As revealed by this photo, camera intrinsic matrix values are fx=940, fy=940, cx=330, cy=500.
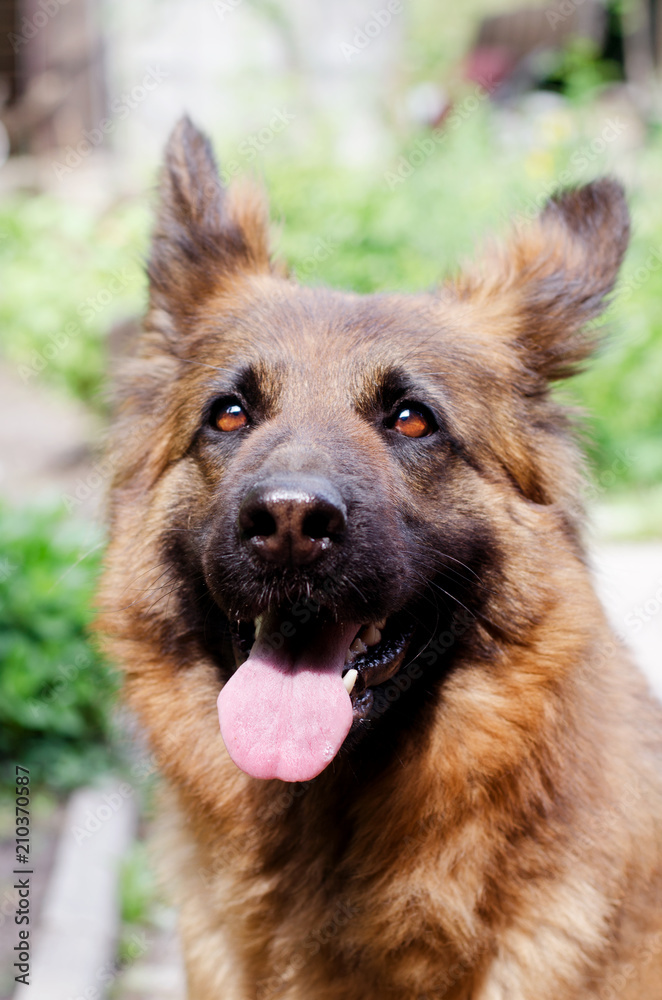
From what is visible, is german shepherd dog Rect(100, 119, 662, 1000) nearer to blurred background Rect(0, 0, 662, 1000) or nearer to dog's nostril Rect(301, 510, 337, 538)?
dog's nostril Rect(301, 510, 337, 538)

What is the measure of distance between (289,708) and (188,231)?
1842mm

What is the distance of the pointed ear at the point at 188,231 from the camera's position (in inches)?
132

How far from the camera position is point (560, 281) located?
10.6ft

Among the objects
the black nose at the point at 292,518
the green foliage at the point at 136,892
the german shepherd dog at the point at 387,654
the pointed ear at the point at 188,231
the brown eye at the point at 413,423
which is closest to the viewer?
the black nose at the point at 292,518

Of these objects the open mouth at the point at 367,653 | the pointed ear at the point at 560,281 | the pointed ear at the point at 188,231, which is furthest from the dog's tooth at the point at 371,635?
the pointed ear at the point at 188,231

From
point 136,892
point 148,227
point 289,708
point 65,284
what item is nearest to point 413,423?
point 289,708

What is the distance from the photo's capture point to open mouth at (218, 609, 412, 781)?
95.1 inches

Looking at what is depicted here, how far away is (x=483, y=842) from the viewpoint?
2576 mm

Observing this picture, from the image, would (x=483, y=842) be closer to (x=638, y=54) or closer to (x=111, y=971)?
(x=111, y=971)

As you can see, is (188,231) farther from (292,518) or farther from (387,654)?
(387,654)

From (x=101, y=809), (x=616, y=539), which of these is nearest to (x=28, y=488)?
(x=101, y=809)

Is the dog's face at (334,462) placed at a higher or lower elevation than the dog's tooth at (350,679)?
higher

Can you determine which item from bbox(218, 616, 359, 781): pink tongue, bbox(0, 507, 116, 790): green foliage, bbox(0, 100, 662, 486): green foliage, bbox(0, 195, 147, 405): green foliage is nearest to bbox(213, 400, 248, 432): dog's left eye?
bbox(218, 616, 359, 781): pink tongue

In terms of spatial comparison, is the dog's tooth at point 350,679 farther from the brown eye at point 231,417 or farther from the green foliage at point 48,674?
the green foliage at point 48,674
